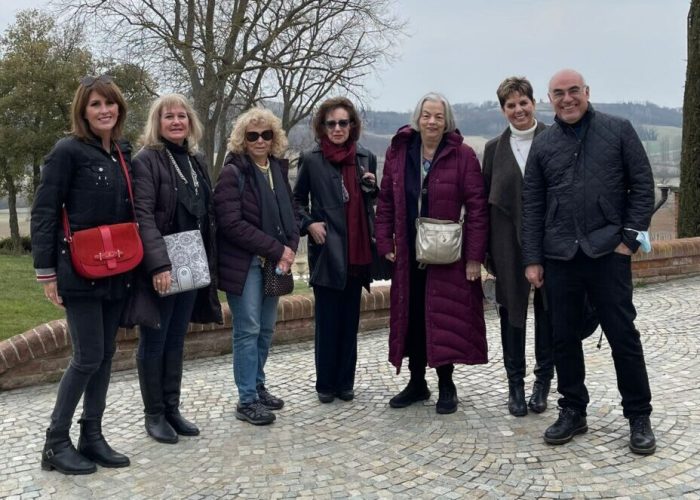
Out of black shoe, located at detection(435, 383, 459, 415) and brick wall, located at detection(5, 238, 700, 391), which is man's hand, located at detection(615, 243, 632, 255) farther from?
brick wall, located at detection(5, 238, 700, 391)

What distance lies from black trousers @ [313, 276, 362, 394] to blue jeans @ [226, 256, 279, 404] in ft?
1.16

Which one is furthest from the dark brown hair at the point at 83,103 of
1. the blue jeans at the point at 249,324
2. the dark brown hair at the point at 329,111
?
the dark brown hair at the point at 329,111

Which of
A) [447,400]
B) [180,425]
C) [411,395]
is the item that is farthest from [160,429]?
[447,400]

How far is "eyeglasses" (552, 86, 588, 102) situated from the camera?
147 inches

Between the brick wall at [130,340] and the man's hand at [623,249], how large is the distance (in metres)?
3.21

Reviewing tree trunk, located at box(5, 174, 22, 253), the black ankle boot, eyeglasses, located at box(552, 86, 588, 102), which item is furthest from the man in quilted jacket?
tree trunk, located at box(5, 174, 22, 253)

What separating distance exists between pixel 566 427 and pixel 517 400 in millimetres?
519

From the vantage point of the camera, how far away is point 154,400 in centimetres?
409

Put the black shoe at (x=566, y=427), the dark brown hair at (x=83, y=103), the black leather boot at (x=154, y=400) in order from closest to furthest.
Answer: the dark brown hair at (x=83, y=103), the black shoe at (x=566, y=427), the black leather boot at (x=154, y=400)

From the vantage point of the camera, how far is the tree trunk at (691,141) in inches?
429

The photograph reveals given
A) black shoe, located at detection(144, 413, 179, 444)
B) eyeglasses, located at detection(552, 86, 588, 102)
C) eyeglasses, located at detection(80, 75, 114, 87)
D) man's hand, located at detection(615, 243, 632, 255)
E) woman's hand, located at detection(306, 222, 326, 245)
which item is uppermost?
eyeglasses, located at detection(80, 75, 114, 87)

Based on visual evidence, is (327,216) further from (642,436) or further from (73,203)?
(642,436)

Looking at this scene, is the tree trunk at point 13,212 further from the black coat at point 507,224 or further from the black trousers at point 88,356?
the black coat at point 507,224

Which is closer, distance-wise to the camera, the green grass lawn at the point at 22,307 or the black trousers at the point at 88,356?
the black trousers at the point at 88,356
